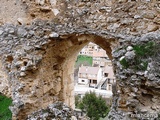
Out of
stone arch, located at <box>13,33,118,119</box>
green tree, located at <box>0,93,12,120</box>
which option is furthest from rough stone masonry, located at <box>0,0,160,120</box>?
green tree, located at <box>0,93,12,120</box>

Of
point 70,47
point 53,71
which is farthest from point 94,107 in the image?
point 70,47

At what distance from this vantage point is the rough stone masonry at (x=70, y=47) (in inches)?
168

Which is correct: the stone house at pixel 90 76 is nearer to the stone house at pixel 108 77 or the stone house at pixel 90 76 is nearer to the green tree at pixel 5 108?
the stone house at pixel 108 77

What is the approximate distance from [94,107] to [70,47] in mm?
10712

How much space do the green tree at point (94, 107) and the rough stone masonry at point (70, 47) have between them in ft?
29.4

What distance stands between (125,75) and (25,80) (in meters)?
2.38

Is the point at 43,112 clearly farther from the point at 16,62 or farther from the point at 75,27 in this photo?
the point at 75,27

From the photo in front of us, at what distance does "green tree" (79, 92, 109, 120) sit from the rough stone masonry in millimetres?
8956

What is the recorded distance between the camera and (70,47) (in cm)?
622

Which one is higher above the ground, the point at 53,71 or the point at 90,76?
the point at 90,76

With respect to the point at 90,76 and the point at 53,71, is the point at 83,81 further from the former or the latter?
the point at 53,71

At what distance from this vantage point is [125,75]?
4352mm

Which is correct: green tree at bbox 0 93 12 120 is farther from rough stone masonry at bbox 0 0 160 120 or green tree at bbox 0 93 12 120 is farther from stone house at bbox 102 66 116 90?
stone house at bbox 102 66 116 90

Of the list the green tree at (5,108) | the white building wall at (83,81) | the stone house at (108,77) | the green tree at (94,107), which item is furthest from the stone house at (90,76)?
the green tree at (5,108)
